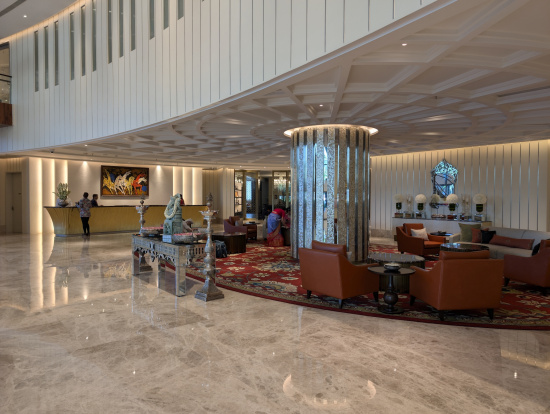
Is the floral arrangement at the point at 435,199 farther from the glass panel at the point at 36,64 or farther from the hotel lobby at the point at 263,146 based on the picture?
the glass panel at the point at 36,64

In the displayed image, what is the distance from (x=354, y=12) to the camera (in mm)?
3928

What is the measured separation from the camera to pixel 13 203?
15.8 meters

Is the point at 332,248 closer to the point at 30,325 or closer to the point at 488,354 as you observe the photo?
the point at 488,354

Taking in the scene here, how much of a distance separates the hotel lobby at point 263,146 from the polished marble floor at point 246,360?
0.07 feet

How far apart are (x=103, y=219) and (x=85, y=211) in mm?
1332

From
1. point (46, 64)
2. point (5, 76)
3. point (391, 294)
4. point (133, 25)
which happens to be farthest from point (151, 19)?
point (5, 76)

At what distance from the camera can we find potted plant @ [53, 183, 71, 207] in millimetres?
13797

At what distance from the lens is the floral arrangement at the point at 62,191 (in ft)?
46.6

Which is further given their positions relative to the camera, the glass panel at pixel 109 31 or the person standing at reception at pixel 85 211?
the person standing at reception at pixel 85 211

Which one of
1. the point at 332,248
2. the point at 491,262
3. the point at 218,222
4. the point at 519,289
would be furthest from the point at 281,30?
the point at 218,222

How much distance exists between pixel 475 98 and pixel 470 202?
264 inches

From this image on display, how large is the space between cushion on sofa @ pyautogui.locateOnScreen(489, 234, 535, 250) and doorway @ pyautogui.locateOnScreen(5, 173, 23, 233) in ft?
56.2

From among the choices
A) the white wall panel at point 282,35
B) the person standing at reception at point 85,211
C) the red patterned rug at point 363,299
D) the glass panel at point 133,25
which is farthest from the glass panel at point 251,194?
the white wall panel at point 282,35

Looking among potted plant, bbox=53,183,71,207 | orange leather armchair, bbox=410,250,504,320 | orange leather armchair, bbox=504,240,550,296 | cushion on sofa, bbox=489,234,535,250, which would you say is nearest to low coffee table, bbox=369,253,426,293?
orange leather armchair, bbox=410,250,504,320
